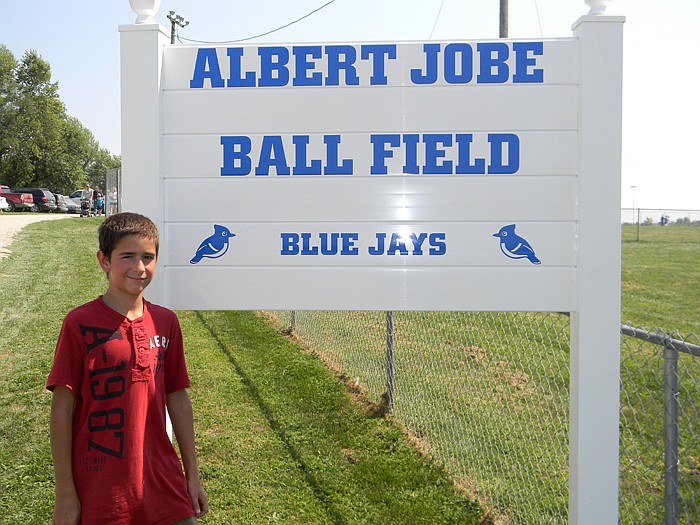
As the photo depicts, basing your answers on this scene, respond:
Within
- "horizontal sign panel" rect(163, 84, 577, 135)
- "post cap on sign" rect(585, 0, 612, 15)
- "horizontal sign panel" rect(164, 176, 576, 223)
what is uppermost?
"post cap on sign" rect(585, 0, 612, 15)

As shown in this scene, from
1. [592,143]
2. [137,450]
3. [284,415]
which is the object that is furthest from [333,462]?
[592,143]

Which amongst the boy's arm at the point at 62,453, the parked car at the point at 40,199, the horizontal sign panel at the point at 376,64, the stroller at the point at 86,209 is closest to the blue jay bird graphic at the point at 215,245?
the horizontal sign panel at the point at 376,64

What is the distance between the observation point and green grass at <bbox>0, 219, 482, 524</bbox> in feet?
13.0

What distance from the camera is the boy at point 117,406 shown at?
2191 millimetres

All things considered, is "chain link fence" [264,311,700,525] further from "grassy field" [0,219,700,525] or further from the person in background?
the person in background

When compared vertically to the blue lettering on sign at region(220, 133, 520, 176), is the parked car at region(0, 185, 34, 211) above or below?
above

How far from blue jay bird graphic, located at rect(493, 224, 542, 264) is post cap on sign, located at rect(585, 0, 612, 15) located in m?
1.02

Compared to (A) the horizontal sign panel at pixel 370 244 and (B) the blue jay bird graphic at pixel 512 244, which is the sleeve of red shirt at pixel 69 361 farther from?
(B) the blue jay bird graphic at pixel 512 244

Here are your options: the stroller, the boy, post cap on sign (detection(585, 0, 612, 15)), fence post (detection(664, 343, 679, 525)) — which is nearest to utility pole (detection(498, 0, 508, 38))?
post cap on sign (detection(585, 0, 612, 15))

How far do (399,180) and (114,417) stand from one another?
5.17 feet

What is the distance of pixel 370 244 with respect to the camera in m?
2.98

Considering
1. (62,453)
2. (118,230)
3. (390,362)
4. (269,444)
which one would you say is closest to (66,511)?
(62,453)

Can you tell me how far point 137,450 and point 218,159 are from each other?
53.9 inches

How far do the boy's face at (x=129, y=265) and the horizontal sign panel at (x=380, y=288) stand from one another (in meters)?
0.60
